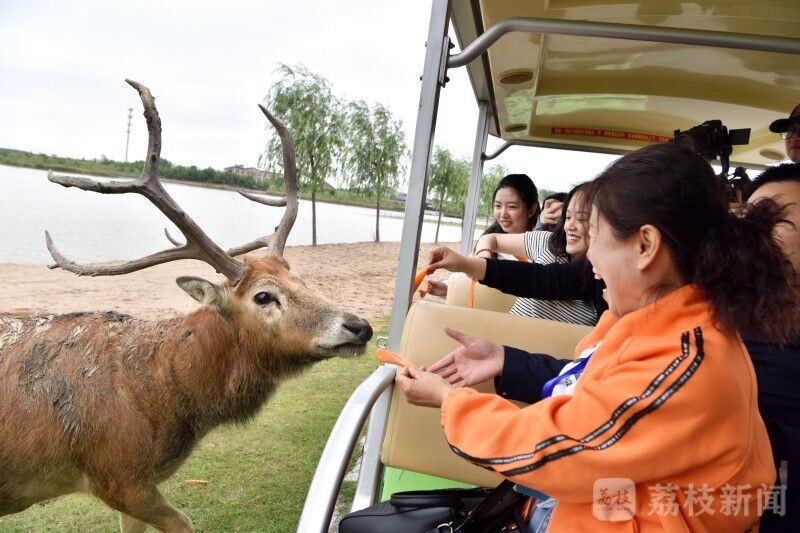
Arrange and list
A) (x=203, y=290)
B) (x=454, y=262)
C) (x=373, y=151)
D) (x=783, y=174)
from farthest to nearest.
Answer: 1. (x=373, y=151)
2. (x=203, y=290)
3. (x=454, y=262)
4. (x=783, y=174)

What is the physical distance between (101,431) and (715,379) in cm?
256

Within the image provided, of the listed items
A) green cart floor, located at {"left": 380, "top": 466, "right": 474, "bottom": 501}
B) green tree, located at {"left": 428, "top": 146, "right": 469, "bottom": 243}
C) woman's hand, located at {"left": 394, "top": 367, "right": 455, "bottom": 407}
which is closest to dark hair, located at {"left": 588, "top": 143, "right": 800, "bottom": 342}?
woman's hand, located at {"left": 394, "top": 367, "right": 455, "bottom": 407}

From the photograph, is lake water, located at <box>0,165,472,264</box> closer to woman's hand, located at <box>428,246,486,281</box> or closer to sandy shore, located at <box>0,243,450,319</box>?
sandy shore, located at <box>0,243,450,319</box>

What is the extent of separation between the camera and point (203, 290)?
2803mm

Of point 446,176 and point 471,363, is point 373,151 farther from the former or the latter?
point 471,363

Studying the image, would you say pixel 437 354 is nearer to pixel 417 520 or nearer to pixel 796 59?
pixel 417 520

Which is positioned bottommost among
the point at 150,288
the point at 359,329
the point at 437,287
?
the point at 150,288

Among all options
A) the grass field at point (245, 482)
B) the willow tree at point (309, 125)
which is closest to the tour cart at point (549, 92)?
the grass field at point (245, 482)

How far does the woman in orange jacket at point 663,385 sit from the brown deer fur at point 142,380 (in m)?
1.69

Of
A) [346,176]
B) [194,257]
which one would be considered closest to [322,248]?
[346,176]

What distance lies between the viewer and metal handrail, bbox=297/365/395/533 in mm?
1183

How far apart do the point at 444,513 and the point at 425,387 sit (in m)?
0.35

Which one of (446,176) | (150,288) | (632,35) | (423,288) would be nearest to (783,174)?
→ (632,35)

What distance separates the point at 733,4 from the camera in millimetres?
2398
